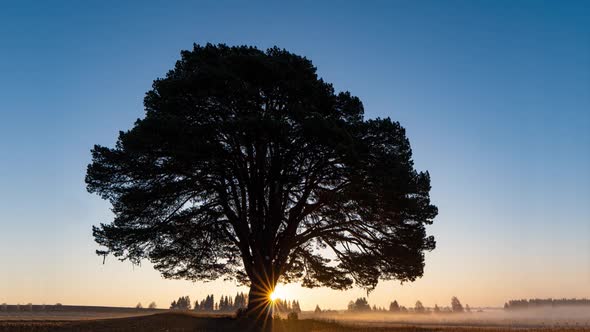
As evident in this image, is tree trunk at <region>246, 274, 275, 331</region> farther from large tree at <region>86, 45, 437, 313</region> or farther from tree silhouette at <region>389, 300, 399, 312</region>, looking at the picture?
tree silhouette at <region>389, 300, 399, 312</region>

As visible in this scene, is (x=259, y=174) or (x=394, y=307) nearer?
(x=259, y=174)

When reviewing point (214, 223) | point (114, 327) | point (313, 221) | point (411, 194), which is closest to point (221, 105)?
point (214, 223)

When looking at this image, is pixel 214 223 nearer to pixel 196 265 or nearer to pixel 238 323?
pixel 196 265

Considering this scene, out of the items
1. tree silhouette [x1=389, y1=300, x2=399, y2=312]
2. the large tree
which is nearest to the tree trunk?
the large tree

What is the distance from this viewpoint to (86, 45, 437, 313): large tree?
61.7 ft

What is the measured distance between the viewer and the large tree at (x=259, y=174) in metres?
18.8

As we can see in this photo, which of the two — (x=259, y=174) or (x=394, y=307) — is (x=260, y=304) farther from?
(x=394, y=307)

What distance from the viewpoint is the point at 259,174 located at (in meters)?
21.0

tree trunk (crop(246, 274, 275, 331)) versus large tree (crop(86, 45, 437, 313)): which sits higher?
large tree (crop(86, 45, 437, 313))

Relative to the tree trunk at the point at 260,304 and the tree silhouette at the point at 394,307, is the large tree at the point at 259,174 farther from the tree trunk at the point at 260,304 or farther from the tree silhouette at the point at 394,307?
the tree silhouette at the point at 394,307

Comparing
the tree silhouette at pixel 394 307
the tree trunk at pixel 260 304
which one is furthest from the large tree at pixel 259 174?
the tree silhouette at pixel 394 307

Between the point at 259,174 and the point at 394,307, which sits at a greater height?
the point at 259,174

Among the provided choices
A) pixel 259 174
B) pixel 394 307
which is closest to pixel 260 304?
pixel 259 174

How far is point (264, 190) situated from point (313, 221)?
11.3 ft
